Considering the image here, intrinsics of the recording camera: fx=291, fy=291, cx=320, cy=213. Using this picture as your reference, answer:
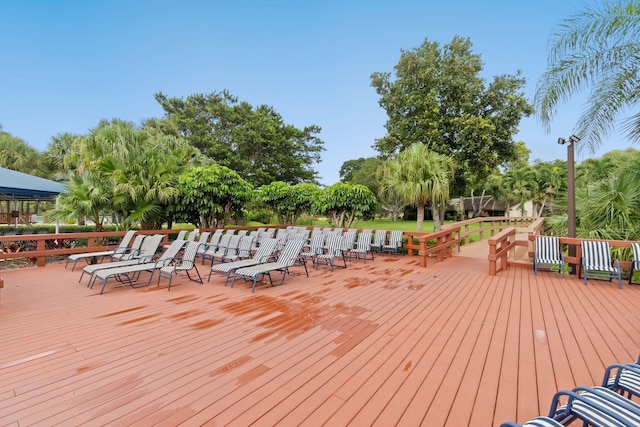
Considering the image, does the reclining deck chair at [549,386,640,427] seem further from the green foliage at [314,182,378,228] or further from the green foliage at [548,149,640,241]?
the green foliage at [314,182,378,228]

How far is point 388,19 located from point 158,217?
585 inches

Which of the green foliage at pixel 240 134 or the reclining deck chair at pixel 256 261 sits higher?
the green foliage at pixel 240 134

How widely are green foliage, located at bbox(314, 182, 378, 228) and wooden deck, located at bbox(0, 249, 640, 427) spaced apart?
239 inches

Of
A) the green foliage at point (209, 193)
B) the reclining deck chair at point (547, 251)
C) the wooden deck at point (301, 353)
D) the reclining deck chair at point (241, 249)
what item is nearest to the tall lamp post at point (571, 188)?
the reclining deck chair at point (547, 251)

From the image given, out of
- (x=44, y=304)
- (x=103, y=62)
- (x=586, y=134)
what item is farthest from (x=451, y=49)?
(x=103, y=62)

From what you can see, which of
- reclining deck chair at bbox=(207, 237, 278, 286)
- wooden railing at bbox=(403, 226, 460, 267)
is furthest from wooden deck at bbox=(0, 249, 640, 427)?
wooden railing at bbox=(403, 226, 460, 267)

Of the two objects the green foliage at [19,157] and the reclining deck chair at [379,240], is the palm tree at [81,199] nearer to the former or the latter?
the reclining deck chair at [379,240]

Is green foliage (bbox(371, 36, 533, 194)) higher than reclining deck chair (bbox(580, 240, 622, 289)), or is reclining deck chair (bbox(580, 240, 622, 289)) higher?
green foliage (bbox(371, 36, 533, 194))

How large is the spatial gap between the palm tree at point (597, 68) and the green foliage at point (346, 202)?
6.16 m

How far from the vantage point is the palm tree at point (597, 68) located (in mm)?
5914

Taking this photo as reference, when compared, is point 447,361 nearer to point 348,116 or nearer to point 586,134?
point 586,134

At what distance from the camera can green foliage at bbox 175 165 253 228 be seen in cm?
1041

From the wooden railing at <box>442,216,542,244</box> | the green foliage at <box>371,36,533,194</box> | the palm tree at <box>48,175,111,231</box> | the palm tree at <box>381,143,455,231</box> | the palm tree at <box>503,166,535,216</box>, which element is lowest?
the wooden railing at <box>442,216,542,244</box>

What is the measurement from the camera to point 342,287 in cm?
618
